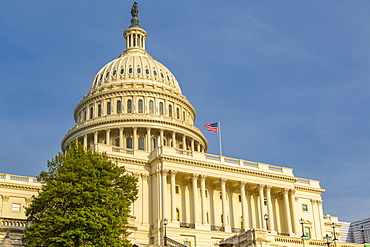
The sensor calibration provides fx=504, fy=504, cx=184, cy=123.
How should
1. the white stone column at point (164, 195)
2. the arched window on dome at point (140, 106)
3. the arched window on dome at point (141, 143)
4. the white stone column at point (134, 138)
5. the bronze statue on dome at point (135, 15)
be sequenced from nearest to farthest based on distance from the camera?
the white stone column at point (164, 195)
the white stone column at point (134, 138)
the arched window on dome at point (141, 143)
the arched window on dome at point (140, 106)
the bronze statue on dome at point (135, 15)

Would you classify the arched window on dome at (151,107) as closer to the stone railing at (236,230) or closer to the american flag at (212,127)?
the american flag at (212,127)

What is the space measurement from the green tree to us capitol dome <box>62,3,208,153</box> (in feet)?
136

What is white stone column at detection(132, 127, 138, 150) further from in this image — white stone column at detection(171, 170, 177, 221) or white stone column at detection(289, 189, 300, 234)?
white stone column at detection(289, 189, 300, 234)

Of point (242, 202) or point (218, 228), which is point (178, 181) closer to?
point (218, 228)

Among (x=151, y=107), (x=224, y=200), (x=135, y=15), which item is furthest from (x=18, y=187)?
(x=135, y=15)

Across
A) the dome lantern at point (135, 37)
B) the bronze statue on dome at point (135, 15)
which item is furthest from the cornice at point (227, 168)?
the bronze statue on dome at point (135, 15)

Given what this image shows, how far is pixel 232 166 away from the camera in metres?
74.0

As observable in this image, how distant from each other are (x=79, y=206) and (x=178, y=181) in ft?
107

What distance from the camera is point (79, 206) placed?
40.3 metres

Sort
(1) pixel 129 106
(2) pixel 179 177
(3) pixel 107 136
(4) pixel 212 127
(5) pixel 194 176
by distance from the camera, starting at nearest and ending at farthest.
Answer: (5) pixel 194 176 < (2) pixel 179 177 < (4) pixel 212 127 < (3) pixel 107 136 < (1) pixel 129 106

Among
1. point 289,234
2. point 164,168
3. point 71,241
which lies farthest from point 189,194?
point 71,241

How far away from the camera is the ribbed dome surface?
102 m

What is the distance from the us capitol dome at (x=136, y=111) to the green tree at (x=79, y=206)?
41.3 meters

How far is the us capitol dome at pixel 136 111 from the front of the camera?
9088 centimetres
